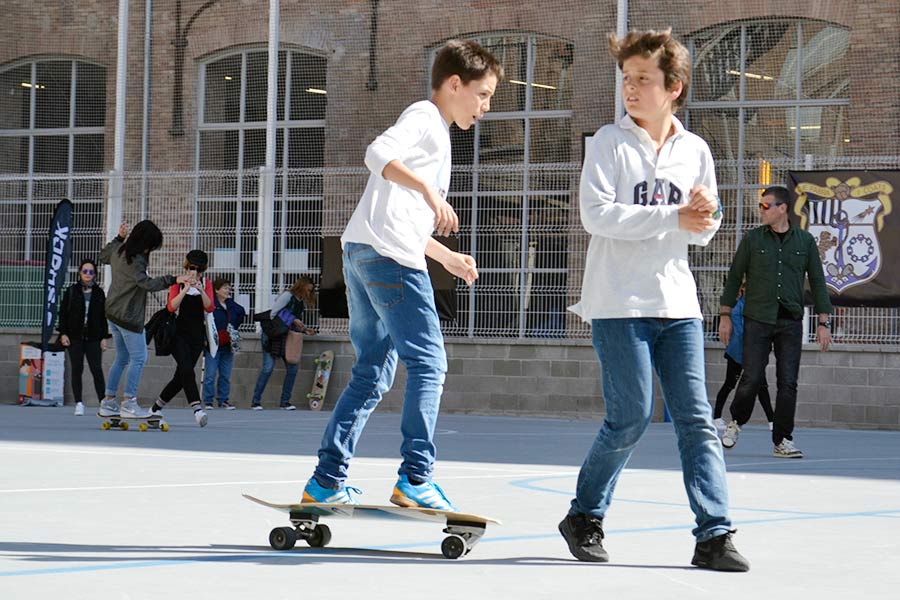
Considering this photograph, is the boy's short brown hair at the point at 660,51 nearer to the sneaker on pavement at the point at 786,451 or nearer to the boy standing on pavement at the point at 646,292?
the boy standing on pavement at the point at 646,292

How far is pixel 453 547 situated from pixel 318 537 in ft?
1.96

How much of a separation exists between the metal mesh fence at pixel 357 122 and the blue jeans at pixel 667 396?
532 inches

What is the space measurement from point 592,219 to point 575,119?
17.0 metres

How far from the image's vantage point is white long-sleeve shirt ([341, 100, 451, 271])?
5.89m

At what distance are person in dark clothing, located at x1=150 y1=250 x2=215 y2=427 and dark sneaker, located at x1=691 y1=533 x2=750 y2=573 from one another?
33.0 ft

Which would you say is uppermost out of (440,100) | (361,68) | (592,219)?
(361,68)

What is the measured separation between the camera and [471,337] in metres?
20.8

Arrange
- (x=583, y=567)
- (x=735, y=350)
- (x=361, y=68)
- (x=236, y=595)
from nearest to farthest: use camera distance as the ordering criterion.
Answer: (x=236, y=595)
(x=583, y=567)
(x=735, y=350)
(x=361, y=68)

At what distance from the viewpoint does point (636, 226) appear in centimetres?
559

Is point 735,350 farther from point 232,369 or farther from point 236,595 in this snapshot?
point 236,595

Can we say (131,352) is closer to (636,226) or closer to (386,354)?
(386,354)

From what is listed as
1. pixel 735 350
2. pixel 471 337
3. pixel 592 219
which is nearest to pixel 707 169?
pixel 592 219

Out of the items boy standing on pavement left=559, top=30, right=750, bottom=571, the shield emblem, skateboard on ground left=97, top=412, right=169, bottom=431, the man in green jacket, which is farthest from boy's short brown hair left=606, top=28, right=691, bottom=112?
the shield emblem

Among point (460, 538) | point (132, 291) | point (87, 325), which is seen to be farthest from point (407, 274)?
point (87, 325)
